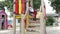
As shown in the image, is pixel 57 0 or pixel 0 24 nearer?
pixel 57 0

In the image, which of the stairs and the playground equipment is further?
the playground equipment

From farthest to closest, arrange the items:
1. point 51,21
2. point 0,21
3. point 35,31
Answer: point 51,21 → point 0,21 → point 35,31

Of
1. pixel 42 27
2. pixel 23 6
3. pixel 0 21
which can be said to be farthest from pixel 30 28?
pixel 0 21

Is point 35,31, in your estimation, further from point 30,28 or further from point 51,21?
point 51,21

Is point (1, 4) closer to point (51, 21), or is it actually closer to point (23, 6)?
point (51, 21)

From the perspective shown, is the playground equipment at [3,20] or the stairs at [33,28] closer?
the stairs at [33,28]

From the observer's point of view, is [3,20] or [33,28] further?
[3,20]

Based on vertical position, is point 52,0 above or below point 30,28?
above

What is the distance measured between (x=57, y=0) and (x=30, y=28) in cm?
1085

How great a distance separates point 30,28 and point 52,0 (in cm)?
1087

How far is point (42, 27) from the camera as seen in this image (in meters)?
8.12

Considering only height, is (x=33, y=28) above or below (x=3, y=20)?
below

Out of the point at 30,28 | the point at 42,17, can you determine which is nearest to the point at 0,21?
the point at 30,28

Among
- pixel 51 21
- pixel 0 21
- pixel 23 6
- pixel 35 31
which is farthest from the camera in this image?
pixel 51 21
